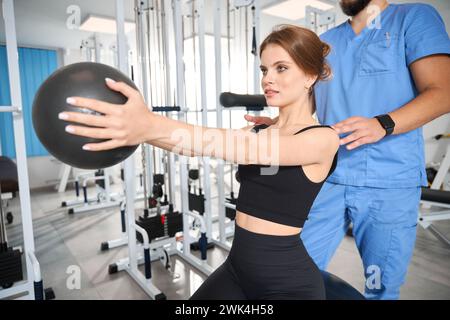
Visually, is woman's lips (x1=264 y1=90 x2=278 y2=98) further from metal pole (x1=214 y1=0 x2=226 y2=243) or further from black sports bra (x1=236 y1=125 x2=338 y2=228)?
metal pole (x1=214 y1=0 x2=226 y2=243)

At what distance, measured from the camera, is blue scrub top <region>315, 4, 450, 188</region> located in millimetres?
1186

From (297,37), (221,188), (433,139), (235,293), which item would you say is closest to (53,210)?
(221,188)

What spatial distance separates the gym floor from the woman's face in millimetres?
1829

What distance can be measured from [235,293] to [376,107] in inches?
35.7

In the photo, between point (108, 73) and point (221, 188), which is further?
point (221, 188)

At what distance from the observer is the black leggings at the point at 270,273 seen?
1.01 meters

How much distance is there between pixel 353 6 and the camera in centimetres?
128

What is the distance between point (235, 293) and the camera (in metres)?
1.08

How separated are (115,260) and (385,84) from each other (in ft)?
9.00

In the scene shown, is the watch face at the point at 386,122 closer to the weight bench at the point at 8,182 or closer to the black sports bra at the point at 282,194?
the black sports bra at the point at 282,194

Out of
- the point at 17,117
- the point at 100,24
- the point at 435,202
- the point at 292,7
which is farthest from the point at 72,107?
the point at 100,24

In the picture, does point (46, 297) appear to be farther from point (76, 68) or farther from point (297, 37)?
point (297, 37)

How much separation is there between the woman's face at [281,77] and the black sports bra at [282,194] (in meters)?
0.26
